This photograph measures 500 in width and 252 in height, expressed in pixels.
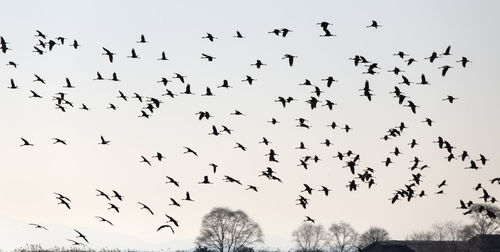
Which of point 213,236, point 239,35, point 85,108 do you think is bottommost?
point 85,108

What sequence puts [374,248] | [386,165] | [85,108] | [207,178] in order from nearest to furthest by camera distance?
[207,178] < [85,108] < [386,165] < [374,248]

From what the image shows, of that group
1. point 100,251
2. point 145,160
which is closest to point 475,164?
point 145,160

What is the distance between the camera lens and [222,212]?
5625 inches

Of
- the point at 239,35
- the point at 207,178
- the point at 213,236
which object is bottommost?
the point at 207,178

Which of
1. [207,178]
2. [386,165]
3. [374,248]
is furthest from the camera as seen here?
[374,248]

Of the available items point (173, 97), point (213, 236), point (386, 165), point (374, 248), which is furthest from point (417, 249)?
point (173, 97)

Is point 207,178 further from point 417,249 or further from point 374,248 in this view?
point 417,249

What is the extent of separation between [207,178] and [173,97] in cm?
566

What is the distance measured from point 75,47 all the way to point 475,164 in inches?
913

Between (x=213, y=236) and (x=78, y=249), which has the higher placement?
(x=213, y=236)

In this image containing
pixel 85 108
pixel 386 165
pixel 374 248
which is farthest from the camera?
pixel 374 248

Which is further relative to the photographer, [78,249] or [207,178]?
[78,249]

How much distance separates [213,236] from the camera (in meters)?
140

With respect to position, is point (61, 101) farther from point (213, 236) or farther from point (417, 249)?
point (213, 236)
